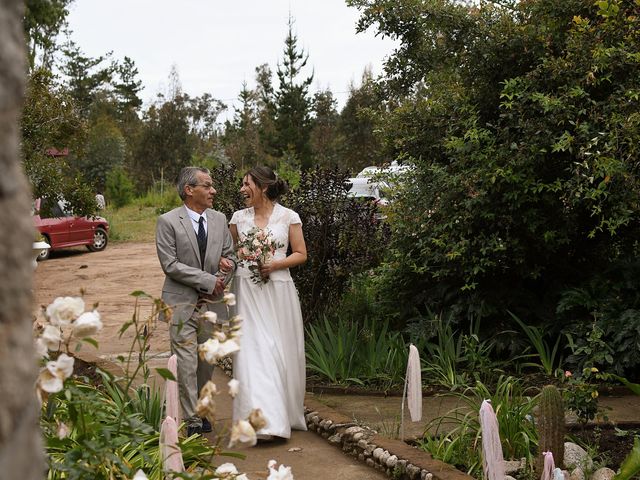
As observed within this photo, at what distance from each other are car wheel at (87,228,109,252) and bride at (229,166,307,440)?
14870mm

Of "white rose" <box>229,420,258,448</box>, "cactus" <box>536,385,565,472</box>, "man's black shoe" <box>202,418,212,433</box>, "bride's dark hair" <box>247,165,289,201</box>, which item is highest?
"bride's dark hair" <box>247,165,289,201</box>

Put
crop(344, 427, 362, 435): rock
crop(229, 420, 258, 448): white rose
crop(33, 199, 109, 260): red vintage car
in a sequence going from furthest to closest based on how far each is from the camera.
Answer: crop(33, 199, 109, 260): red vintage car, crop(344, 427, 362, 435): rock, crop(229, 420, 258, 448): white rose

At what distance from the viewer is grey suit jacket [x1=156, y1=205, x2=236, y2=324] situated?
6.16 meters

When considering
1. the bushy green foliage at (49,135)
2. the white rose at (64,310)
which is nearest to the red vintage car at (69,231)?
the bushy green foliage at (49,135)

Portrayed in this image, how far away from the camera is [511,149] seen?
7242 mm

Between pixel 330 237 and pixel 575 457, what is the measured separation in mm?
3807

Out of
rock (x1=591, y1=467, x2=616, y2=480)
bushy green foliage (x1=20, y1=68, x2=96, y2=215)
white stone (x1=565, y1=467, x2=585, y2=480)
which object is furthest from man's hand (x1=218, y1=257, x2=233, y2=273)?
bushy green foliage (x1=20, y1=68, x2=96, y2=215)

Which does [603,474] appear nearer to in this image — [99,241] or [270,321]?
[270,321]

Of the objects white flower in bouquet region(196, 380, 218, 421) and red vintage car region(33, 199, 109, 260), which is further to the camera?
red vintage car region(33, 199, 109, 260)

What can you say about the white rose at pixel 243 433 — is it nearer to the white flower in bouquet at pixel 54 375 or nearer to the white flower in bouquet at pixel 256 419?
→ the white flower in bouquet at pixel 256 419

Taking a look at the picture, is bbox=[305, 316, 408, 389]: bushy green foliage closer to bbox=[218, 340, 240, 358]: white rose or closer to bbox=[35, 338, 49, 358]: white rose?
bbox=[218, 340, 240, 358]: white rose

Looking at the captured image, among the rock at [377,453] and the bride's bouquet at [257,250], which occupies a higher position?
the bride's bouquet at [257,250]

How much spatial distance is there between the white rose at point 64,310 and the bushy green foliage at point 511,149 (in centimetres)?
494

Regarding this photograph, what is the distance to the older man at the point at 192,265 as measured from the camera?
6.11 m
